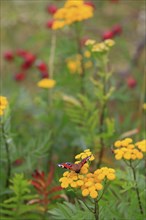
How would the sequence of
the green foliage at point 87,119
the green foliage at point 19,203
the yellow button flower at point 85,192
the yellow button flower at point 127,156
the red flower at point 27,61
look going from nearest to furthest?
the yellow button flower at point 85,192 < the yellow button flower at point 127,156 < the green foliage at point 19,203 < the green foliage at point 87,119 < the red flower at point 27,61

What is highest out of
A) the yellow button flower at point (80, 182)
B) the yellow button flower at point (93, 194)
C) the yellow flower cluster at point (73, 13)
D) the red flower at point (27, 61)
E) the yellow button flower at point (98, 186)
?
the red flower at point (27, 61)

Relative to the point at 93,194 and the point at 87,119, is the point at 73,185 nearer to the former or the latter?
the point at 93,194

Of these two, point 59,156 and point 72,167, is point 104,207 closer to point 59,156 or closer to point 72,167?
point 72,167

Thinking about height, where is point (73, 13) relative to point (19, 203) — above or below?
above

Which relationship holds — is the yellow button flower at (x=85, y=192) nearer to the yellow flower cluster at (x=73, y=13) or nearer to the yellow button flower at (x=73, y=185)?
the yellow button flower at (x=73, y=185)

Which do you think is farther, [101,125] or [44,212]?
[101,125]

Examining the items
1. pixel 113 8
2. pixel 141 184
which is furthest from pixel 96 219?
pixel 113 8

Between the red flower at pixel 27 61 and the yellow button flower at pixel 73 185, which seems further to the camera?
the red flower at pixel 27 61

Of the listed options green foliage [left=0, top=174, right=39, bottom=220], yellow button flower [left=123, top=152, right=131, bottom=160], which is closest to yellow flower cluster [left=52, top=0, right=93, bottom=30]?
green foliage [left=0, top=174, right=39, bottom=220]

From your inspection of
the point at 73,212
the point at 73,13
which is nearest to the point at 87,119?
the point at 73,13

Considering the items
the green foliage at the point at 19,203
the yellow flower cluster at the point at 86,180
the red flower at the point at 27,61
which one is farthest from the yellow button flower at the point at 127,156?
the red flower at the point at 27,61

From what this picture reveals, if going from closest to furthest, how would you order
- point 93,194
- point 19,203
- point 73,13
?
point 93,194 < point 19,203 < point 73,13
